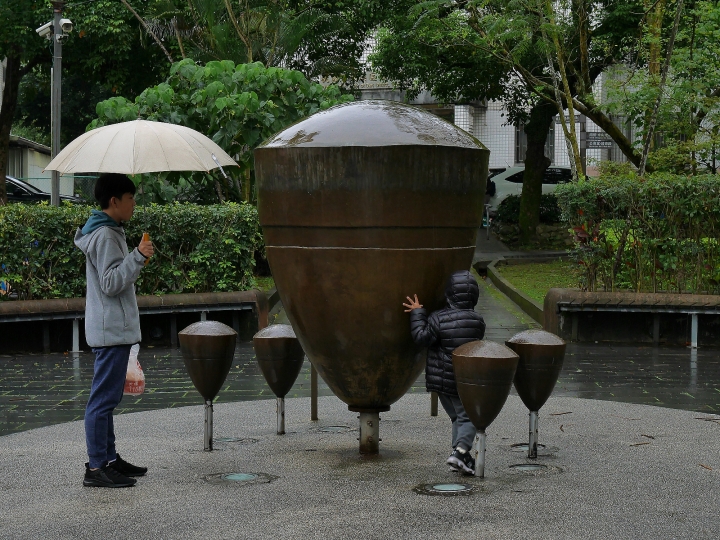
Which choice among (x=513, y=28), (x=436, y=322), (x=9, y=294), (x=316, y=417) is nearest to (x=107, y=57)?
(x=513, y=28)

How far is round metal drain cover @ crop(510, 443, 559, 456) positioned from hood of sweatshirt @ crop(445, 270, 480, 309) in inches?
44.5

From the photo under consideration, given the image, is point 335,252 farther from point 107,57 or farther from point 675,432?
point 107,57

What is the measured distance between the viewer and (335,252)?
5.59m

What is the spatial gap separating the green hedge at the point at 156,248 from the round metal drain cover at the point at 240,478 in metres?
6.61

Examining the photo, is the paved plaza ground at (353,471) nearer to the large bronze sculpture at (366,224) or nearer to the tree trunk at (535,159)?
the large bronze sculpture at (366,224)

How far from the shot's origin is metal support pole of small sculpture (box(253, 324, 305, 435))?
22.1ft

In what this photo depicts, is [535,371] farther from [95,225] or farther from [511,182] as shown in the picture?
[511,182]

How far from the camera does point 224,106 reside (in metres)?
14.3

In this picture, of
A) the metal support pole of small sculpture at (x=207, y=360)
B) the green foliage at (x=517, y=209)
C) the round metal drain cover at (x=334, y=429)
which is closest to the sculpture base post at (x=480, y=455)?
the round metal drain cover at (x=334, y=429)

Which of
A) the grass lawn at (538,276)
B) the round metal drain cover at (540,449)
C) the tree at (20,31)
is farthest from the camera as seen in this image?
the tree at (20,31)

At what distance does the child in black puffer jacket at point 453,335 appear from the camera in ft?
18.3

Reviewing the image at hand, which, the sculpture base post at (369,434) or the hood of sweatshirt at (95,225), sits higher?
the hood of sweatshirt at (95,225)

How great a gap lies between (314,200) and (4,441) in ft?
9.09

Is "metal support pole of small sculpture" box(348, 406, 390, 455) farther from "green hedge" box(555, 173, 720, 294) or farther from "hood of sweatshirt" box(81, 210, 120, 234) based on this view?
"green hedge" box(555, 173, 720, 294)
